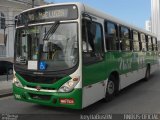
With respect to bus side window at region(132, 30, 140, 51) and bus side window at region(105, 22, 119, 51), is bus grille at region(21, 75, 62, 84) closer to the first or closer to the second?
bus side window at region(105, 22, 119, 51)

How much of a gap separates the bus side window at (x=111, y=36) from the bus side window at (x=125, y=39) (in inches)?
27.8

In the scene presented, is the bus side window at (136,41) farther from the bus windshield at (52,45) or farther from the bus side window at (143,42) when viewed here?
the bus windshield at (52,45)

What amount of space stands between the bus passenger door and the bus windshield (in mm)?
319

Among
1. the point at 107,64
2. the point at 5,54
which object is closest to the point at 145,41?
the point at 107,64

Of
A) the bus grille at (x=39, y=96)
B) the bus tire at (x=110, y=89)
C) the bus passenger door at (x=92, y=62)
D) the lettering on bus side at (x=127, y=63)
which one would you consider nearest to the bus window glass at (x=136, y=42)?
the lettering on bus side at (x=127, y=63)

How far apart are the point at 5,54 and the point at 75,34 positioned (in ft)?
99.2

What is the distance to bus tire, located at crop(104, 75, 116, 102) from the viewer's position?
9.62m

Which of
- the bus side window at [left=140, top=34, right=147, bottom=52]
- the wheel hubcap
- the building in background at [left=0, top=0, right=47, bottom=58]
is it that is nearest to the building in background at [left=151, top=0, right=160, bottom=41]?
the building in background at [left=0, top=0, right=47, bottom=58]

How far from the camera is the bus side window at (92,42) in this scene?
7809 mm

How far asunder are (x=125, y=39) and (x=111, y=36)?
1898mm

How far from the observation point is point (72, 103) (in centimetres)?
748

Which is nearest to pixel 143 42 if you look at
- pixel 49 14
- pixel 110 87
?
pixel 110 87

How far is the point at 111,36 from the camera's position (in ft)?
32.5

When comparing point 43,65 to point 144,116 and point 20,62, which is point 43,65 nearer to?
point 20,62
